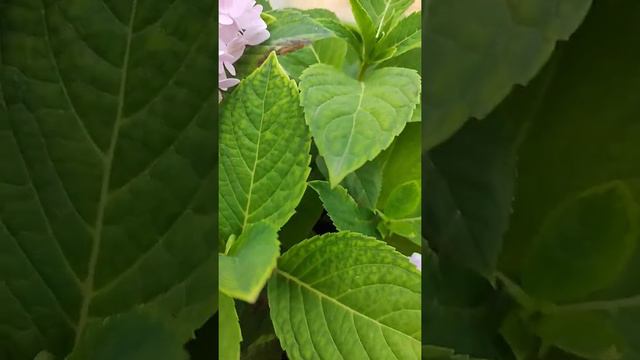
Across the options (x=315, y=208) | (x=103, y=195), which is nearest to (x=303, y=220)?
(x=315, y=208)

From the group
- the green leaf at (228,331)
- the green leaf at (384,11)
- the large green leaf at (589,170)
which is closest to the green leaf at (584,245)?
the large green leaf at (589,170)

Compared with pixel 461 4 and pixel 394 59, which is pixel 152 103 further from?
pixel 394 59

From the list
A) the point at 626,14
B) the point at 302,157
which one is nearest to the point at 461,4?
the point at 626,14

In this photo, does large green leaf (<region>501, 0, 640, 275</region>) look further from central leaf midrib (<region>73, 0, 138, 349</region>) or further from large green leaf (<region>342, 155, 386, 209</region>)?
large green leaf (<region>342, 155, 386, 209</region>)

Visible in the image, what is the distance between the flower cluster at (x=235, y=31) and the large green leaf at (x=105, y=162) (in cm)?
14

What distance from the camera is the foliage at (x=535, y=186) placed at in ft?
0.22

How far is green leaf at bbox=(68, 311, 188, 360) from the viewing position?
0.08 metres

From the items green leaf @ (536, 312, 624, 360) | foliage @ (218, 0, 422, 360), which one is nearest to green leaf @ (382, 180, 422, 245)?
foliage @ (218, 0, 422, 360)

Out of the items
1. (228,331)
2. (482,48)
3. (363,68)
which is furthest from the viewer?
(363,68)

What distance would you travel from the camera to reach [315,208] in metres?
0.25

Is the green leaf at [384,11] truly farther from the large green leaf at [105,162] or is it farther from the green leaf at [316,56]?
the large green leaf at [105,162]

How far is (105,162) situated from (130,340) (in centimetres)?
2

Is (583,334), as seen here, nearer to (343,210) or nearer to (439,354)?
(439,354)

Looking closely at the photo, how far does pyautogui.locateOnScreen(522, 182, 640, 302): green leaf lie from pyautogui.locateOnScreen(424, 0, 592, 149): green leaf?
2 cm
